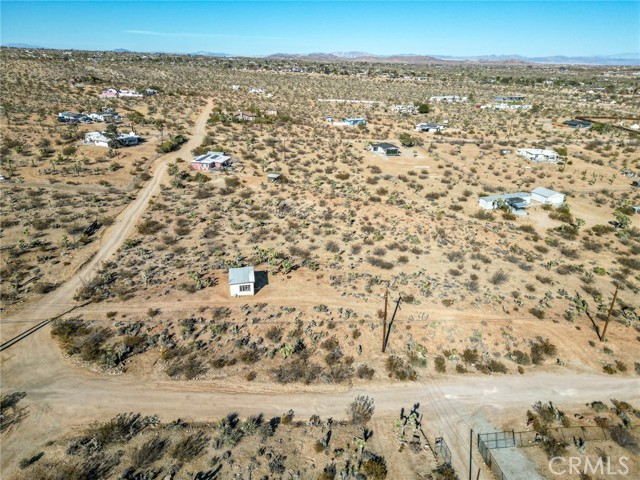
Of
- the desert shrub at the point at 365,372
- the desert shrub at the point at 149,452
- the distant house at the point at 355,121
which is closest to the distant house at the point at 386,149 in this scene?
the distant house at the point at 355,121

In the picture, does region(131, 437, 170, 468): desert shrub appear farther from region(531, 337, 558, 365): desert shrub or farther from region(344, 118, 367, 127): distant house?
region(344, 118, 367, 127): distant house

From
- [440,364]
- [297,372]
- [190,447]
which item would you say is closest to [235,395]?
[190,447]

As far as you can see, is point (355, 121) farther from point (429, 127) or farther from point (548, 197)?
point (548, 197)

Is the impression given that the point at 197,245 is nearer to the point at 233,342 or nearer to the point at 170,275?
the point at 170,275

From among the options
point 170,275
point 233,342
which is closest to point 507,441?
point 233,342

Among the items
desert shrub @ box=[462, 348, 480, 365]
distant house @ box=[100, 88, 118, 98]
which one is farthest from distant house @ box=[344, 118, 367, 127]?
desert shrub @ box=[462, 348, 480, 365]

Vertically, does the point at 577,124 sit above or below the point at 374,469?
above
